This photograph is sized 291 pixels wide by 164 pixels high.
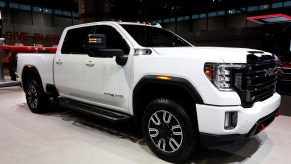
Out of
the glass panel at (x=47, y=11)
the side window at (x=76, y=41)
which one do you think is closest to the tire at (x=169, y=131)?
the side window at (x=76, y=41)

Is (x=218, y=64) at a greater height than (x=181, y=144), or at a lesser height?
greater

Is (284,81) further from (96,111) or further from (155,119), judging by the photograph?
(96,111)

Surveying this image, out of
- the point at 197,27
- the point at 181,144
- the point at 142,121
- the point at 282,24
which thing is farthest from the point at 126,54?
the point at 197,27

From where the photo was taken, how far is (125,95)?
141 inches

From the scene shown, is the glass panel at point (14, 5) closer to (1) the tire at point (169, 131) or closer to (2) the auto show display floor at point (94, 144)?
(2) the auto show display floor at point (94, 144)

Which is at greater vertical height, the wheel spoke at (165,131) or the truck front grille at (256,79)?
the truck front grille at (256,79)

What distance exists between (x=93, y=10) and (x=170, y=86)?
639 centimetres

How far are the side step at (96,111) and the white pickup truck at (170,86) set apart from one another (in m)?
0.01

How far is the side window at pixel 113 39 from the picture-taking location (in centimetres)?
370

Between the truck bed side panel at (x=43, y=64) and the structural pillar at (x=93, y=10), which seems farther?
the structural pillar at (x=93, y=10)

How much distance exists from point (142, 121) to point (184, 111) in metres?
0.67

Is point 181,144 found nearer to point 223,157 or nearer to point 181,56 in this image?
point 223,157

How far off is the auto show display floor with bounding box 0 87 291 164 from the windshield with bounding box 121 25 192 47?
1436mm

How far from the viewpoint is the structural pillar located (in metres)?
8.73
